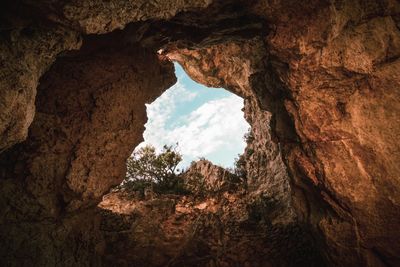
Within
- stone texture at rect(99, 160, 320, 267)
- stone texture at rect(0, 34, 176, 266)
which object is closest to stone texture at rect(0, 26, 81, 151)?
stone texture at rect(0, 34, 176, 266)

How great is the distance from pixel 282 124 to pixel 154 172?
6.66m

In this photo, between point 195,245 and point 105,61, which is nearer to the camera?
point 105,61

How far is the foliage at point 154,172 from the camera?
507 inches

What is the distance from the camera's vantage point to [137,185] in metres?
12.6

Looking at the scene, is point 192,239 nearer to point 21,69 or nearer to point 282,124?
point 282,124

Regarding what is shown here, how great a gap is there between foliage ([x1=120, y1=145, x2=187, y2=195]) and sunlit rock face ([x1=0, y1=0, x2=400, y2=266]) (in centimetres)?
456

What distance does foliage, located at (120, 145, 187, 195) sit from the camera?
1287 centimetres

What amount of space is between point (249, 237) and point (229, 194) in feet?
9.06

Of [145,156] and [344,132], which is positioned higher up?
[145,156]

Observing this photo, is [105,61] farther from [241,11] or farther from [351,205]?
[351,205]

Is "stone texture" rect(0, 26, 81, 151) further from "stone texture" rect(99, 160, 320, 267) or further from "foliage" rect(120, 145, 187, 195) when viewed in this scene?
"foliage" rect(120, 145, 187, 195)

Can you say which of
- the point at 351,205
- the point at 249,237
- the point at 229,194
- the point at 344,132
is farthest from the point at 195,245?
the point at 344,132

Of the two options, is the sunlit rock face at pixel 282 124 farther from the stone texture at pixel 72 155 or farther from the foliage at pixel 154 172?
the foliage at pixel 154 172

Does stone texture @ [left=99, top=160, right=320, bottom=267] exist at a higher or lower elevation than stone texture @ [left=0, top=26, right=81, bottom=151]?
lower
